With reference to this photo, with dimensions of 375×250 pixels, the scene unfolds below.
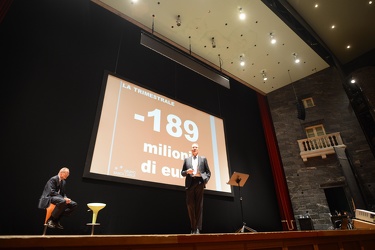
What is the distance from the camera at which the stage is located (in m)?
0.74

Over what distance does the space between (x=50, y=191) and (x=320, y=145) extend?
8051mm

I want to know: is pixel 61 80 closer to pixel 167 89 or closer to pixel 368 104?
pixel 167 89

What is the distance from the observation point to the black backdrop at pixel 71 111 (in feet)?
10.6

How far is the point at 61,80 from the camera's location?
13.4ft

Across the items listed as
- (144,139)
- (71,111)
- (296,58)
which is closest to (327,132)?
(296,58)

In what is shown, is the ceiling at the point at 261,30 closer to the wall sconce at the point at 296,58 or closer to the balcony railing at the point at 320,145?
the wall sconce at the point at 296,58

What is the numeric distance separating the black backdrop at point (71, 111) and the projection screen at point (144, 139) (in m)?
0.18

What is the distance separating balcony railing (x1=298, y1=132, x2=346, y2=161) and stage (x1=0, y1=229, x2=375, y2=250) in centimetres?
570

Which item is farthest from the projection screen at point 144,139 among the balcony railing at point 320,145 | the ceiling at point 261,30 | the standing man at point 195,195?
the balcony railing at point 320,145

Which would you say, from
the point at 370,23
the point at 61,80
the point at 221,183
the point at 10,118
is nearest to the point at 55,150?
the point at 10,118

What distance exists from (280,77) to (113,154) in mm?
7295

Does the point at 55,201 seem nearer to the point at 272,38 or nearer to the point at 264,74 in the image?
the point at 272,38

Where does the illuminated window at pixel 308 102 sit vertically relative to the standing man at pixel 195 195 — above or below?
above

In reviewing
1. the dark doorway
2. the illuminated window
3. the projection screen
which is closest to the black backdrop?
the projection screen
